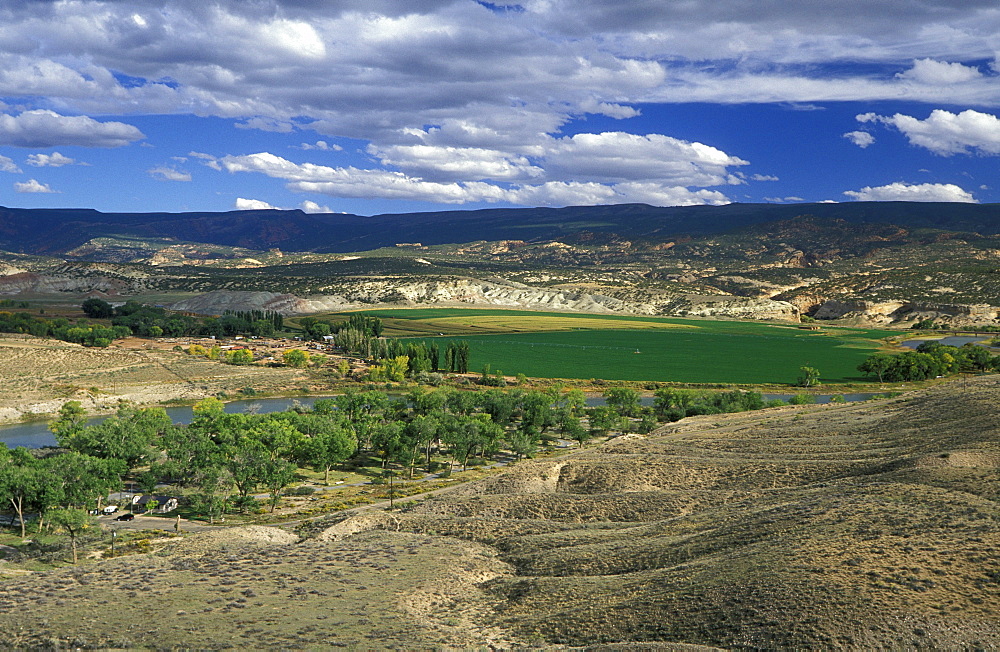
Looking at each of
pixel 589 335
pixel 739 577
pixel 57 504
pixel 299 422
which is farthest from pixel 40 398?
pixel 589 335

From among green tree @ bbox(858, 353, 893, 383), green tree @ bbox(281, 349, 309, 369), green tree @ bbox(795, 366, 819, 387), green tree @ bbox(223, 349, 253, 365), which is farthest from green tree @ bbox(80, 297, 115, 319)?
green tree @ bbox(858, 353, 893, 383)

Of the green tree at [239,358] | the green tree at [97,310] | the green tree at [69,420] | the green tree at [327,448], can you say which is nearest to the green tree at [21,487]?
the green tree at [69,420]

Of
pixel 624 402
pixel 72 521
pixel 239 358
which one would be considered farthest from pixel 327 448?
pixel 239 358

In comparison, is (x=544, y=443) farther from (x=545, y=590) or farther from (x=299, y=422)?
(x=545, y=590)

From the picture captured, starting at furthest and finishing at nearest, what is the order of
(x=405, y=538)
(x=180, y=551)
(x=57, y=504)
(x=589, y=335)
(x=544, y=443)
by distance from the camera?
(x=589, y=335) < (x=544, y=443) < (x=57, y=504) < (x=405, y=538) < (x=180, y=551)

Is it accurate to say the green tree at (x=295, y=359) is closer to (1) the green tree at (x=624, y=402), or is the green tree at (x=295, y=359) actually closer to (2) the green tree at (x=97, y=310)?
(1) the green tree at (x=624, y=402)

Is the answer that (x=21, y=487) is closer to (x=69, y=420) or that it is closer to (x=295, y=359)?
(x=69, y=420)
